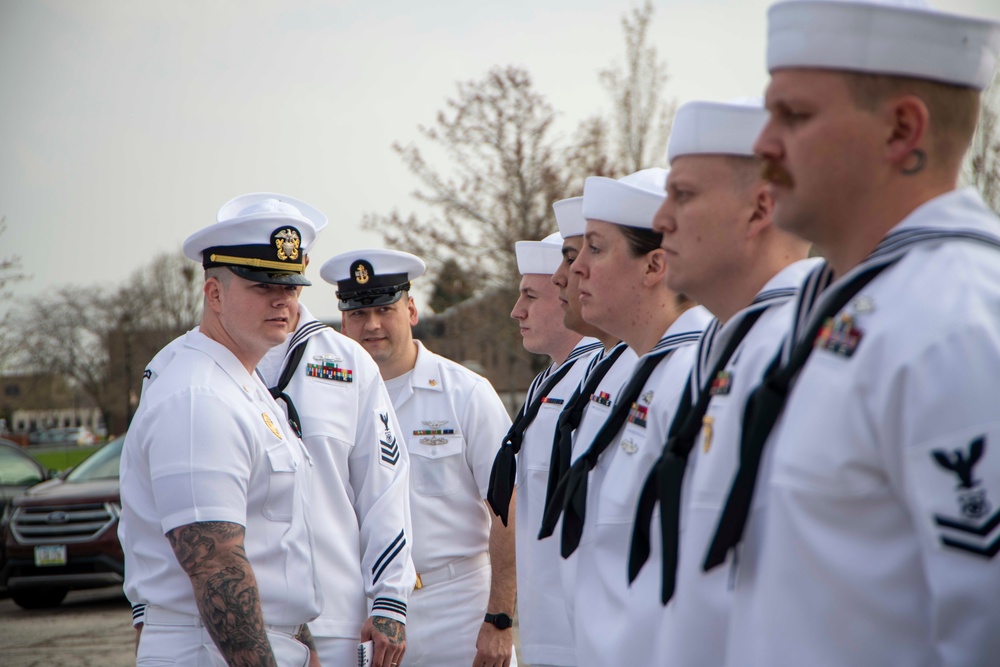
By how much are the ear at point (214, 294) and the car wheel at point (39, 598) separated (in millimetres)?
9114

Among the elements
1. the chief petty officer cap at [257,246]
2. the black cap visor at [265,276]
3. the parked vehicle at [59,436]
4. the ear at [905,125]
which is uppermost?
the ear at [905,125]

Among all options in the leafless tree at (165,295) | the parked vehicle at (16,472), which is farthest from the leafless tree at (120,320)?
the parked vehicle at (16,472)

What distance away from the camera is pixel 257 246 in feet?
11.6

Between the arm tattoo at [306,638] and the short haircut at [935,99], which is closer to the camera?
the short haircut at [935,99]

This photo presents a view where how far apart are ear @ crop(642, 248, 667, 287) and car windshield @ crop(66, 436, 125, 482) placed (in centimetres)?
1013

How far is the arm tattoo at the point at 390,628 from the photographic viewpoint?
371 cm

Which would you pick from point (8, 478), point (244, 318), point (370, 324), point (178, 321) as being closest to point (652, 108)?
point (8, 478)

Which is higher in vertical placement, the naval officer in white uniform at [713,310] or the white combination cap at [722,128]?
the white combination cap at [722,128]

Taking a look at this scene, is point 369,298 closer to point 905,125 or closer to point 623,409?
point 623,409

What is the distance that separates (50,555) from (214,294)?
860 cm

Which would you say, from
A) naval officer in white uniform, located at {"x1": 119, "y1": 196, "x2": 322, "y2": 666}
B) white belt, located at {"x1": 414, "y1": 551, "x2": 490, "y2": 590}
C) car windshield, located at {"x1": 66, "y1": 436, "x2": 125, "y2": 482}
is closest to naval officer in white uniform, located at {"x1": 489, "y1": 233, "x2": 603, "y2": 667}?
white belt, located at {"x1": 414, "y1": 551, "x2": 490, "y2": 590}

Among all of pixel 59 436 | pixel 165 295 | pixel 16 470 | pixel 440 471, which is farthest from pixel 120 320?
pixel 440 471

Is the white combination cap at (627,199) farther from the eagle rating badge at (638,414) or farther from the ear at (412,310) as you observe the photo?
the ear at (412,310)

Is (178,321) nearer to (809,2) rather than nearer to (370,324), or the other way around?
(370,324)
